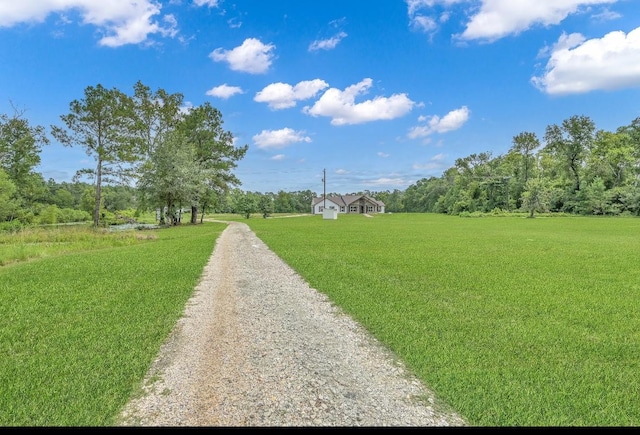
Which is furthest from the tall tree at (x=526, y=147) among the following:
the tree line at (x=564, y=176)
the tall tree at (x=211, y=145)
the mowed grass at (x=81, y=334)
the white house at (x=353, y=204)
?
the mowed grass at (x=81, y=334)

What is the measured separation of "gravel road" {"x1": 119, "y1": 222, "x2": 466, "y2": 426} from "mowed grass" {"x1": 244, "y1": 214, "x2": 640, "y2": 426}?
0.40m

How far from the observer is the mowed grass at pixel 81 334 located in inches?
130

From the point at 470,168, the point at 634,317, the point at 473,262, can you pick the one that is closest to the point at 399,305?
the point at 634,317

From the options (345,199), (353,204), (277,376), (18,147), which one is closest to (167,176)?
(18,147)

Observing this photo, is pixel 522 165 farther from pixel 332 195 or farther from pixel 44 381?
pixel 44 381

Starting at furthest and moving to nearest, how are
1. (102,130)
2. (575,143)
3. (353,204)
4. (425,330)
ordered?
(353,204)
(575,143)
(102,130)
(425,330)

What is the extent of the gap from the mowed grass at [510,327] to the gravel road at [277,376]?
395 millimetres

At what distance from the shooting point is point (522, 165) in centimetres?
6588

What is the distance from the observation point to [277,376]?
3.87 m

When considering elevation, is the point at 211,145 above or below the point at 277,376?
above

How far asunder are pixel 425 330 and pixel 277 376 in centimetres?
255

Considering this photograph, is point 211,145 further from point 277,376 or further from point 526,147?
point 526,147

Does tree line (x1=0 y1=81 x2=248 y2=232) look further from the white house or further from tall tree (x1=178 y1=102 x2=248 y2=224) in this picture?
the white house

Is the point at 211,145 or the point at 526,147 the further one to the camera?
the point at 526,147
